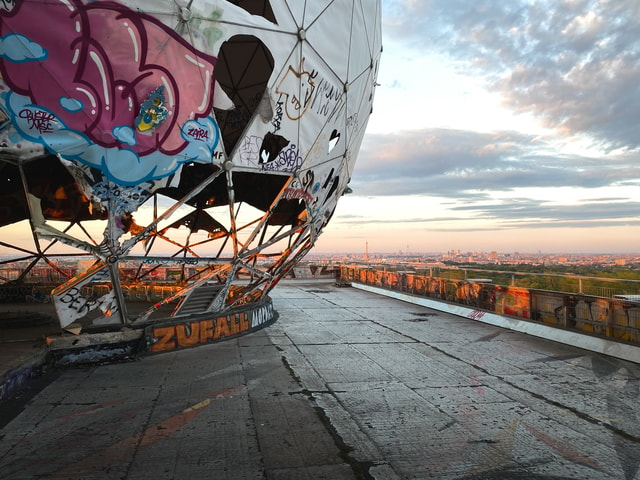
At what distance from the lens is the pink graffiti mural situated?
647 cm

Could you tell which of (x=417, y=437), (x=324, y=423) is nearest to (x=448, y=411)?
(x=417, y=437)

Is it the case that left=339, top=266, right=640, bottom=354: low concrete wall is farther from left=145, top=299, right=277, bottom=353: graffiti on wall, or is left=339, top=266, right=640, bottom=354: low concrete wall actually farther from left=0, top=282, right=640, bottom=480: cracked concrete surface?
left=145, top=299, right=277, bottom=353: graffiti on wall

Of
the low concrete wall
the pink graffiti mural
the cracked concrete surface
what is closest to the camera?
the cracked concrete surface

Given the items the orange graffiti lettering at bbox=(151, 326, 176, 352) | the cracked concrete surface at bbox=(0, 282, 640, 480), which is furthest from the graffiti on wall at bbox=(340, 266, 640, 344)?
the orange graffiti lettering at bbox=(151, 326, 176, 352)

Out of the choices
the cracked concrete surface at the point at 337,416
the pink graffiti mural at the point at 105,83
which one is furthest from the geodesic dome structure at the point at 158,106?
the cracked concrete surface at the point at 337,416

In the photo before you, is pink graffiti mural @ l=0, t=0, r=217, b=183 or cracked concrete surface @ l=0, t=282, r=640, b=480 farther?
pink graffiti mural @ l=0, t=0, r=217, b=183

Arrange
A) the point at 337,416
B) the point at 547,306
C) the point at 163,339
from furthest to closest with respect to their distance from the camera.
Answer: the point at 547,306 < the point at 163,339 < the point at 337,416

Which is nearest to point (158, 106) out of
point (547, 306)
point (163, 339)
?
point (163, 339)

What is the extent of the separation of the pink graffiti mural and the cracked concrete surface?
3.61 metres

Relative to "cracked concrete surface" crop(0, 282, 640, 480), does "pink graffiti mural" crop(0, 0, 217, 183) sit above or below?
above

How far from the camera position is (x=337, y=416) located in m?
5.84

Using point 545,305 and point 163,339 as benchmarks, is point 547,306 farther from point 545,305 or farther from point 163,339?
point 163,339

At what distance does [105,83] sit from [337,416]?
19.3 feet

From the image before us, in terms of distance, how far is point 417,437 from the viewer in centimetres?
521
